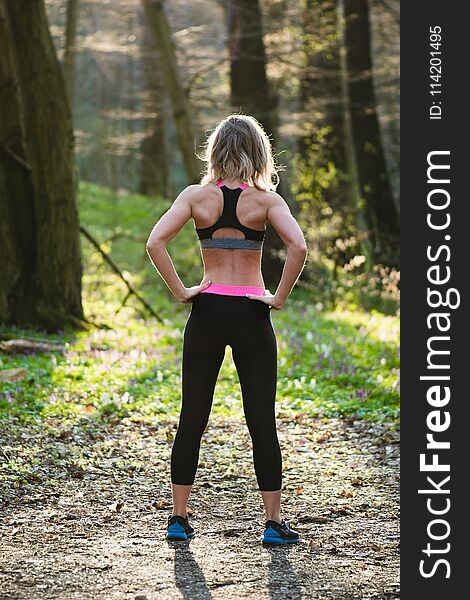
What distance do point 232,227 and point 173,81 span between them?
13209 mm

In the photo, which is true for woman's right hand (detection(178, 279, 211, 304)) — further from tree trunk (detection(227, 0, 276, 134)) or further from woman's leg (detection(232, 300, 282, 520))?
tree trunk (detection(227, 0, 276, 134))

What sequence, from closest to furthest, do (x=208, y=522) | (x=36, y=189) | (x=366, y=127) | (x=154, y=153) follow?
(x=208, y=522) → (x=36, y=189) → (x=366, y=127) → (x=154, y=153)

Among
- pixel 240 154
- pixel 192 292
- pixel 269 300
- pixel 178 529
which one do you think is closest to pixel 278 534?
pixel 178 529

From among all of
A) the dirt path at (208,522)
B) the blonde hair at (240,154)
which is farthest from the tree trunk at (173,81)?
the blonde hair at (240,154)

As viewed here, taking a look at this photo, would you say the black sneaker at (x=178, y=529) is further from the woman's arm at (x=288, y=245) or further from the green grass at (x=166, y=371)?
the green grass at (x=166, y=371)

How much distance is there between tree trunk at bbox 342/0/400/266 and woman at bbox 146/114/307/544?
50.7ft

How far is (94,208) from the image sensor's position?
3162 cm

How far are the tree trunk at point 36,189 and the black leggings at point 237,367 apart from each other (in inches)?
297

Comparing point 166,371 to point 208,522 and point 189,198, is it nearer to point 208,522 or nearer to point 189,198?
point 208,522

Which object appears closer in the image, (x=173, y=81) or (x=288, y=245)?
(x=288, y=245)

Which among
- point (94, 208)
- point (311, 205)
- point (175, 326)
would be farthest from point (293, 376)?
point (94, 208)

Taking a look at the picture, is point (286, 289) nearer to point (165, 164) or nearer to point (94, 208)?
point (94, 208)

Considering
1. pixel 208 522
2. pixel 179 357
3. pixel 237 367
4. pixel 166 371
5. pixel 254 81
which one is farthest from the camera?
pixel 254 81

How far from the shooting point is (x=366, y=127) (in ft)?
69.6
